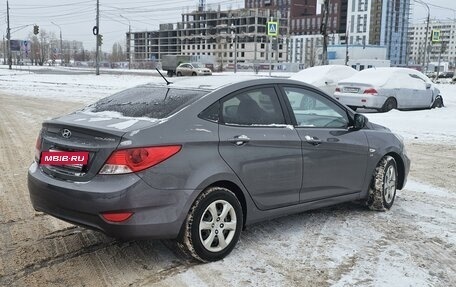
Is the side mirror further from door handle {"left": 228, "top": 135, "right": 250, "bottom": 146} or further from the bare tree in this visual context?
the bare tree

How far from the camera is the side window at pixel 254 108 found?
466cm

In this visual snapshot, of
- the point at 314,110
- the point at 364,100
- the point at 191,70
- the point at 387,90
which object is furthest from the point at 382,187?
the point at 191,70

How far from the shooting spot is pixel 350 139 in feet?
18.4

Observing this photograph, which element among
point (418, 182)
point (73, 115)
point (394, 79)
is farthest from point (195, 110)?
point (394, 79)

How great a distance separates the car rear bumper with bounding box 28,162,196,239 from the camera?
3918 millimetres

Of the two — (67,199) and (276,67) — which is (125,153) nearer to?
(67,199)

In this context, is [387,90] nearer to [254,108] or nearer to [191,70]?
[254,108]

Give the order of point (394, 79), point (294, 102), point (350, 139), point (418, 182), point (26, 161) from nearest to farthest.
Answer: point (294, 102)
point (350, 139)
point (418, 182)
point (26, 161)
point (394, 79)

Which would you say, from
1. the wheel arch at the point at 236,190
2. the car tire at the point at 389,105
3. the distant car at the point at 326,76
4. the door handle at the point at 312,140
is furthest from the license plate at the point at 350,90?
the wheel arch at the point at 236,190

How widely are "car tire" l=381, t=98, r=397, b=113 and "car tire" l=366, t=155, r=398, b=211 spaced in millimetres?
11282

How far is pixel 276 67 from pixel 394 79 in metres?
83.0

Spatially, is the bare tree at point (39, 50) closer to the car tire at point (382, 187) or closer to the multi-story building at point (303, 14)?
the multi-story building at point (303, 14)

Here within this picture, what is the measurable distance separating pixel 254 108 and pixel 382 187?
6.85 feet

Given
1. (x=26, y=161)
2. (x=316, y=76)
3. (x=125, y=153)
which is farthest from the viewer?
(x=316, y=76)
